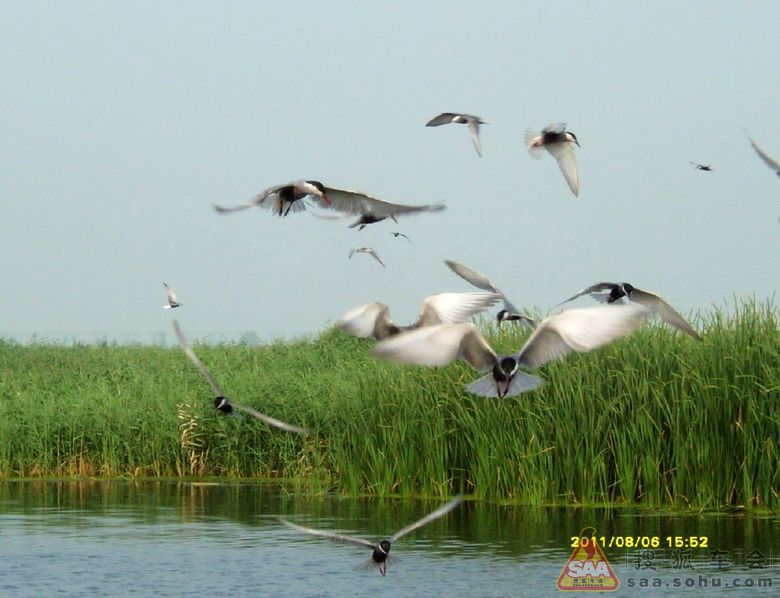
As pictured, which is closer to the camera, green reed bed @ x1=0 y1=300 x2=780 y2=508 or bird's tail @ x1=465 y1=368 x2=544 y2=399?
bird's tail @ x1=465 y1=368 x2=544 y2=399

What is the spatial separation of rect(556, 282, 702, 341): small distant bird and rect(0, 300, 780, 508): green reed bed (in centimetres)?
336

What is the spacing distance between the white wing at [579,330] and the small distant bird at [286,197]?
2.88 metres

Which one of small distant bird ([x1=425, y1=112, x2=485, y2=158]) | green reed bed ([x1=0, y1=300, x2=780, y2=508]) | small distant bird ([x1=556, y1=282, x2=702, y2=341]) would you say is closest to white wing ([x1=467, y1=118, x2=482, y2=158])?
small distant bird ([x1=425, y1=112, x2=485, y2=158])

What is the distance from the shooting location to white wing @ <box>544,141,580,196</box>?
15.1 m

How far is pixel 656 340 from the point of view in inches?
722

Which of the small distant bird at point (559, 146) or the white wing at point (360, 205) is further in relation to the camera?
the small distant bird at point (559, 146)

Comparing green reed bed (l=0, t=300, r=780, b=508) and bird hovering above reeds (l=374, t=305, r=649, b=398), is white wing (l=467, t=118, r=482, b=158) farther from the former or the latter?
bird hovering above reeds (l=374, t=305, r=649, b=398)

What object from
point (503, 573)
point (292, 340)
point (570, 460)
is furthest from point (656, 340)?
point (292, 340)

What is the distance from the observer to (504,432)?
59.5ft

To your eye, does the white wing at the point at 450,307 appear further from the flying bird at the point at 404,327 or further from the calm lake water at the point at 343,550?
the calm lake water at the point at 343,550
